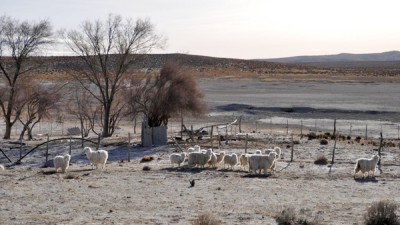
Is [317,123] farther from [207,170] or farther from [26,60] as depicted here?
[207,170]

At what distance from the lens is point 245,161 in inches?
1190

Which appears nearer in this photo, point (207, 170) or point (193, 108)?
point (207, 170)

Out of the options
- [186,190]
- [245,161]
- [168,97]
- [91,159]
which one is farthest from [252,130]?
[186,190]

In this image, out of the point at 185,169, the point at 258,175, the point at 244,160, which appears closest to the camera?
the point at 258,175

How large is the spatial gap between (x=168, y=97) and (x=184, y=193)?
2239 centimetres

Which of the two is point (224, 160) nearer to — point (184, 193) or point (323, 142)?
point (184, 193)

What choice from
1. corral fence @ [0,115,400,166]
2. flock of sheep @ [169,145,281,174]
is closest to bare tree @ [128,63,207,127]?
corral fence @ [0,115,400,166]

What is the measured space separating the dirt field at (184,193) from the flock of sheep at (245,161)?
447 millimetres

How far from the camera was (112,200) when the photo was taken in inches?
842

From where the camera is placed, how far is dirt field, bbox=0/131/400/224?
18750 millimetres

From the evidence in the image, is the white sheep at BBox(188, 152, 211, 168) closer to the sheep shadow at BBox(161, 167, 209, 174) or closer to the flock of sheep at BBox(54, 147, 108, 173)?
the sheep shadow at BBox(161, 167, 209, 174)

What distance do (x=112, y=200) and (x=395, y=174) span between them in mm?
12761

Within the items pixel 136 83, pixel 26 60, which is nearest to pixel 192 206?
pixel 136 83

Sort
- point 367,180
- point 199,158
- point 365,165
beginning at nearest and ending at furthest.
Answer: point 367,180 → point 365,165 → point 199,158
